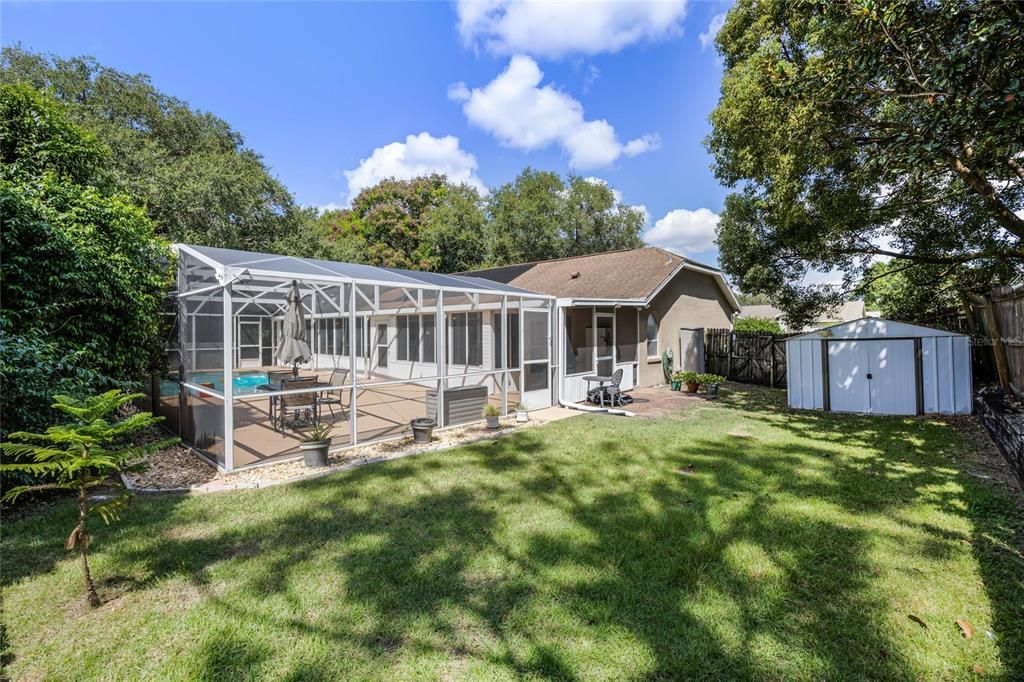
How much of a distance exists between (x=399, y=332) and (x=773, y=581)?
13.7m

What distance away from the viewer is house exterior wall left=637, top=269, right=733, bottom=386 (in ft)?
47.8

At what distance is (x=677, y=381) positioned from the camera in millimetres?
13922

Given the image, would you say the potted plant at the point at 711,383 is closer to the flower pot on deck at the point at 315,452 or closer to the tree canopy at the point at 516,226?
the flower pot on deck at the point at 315,452

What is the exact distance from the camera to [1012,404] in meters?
7.41

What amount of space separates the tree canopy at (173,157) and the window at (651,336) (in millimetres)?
16714

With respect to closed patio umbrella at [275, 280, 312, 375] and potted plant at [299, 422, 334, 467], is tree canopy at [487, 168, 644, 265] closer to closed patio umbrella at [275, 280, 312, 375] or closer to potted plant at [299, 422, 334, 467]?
closed patio umbrella at [275, 280, 312, 375]

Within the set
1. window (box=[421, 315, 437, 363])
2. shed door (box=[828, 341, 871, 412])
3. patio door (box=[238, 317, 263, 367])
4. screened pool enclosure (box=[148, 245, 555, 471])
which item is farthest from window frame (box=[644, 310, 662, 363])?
patio door (box=[238, 317, 263, 367])

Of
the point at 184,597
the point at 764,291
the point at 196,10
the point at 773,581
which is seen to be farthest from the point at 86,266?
the point at 764,291

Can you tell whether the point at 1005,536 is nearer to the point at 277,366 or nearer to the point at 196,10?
the point at 196,10

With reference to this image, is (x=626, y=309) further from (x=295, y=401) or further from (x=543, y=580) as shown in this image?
(x=543, y=580)

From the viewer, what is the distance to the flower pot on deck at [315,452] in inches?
255

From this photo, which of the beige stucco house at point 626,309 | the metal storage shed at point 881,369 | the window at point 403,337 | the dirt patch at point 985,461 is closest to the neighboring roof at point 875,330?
the metal storage shed at point 881,369

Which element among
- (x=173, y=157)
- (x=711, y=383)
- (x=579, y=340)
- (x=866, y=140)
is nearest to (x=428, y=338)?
(x=579, y=340)

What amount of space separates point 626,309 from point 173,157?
22.3m
